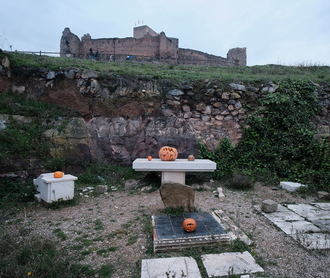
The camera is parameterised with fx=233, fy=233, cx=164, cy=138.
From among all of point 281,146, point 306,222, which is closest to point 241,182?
point 306,222

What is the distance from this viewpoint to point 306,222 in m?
4.24

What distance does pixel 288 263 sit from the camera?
2984 mm

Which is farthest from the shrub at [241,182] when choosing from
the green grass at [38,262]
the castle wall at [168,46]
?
the castle wall at [168,46]

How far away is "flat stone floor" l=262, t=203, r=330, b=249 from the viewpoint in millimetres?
3541

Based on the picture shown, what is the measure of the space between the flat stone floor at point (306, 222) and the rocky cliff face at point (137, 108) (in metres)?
3.33

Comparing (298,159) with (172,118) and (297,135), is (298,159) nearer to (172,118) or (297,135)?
(297,135)

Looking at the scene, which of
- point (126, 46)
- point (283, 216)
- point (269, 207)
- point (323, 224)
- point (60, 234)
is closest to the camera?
point (60, 234)

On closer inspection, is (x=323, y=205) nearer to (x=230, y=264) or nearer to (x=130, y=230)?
(x=230, y=264)

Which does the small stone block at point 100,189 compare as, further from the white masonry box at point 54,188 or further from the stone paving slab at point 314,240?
the stone paving slab at point 314,240

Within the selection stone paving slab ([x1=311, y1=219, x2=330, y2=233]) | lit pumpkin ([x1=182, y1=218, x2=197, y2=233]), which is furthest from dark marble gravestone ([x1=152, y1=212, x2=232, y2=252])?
stone paving slab ([x1=311, y1=219, x2=330, y2=233])

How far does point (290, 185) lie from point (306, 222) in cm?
212

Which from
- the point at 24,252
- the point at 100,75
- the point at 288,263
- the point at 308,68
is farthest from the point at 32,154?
the point at 308,68

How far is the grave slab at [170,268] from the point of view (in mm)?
2662

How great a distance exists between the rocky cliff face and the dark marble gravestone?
3841mm
